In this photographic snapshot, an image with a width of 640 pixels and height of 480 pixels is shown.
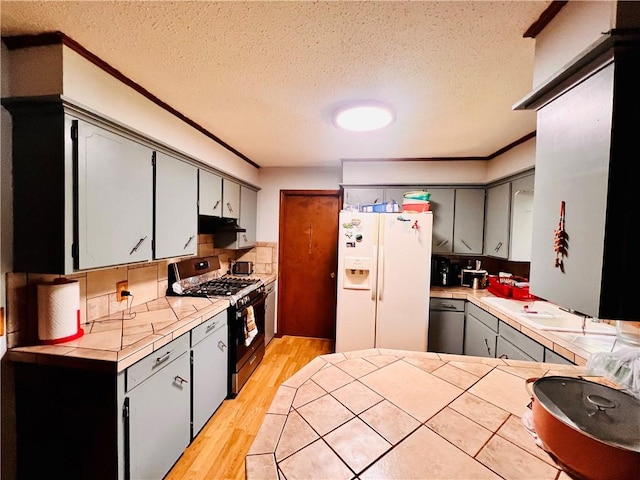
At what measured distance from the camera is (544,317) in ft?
7.15

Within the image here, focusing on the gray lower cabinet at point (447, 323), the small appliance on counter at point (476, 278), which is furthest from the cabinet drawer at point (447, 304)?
the small appliance on counter at point (476, 278)

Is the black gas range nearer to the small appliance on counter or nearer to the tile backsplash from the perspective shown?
the tile backsplash

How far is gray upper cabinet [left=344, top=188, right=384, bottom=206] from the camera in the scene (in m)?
3.24

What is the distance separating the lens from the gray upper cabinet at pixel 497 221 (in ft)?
9.06

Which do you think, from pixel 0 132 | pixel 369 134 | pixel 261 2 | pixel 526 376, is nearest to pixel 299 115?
pixel 369 134

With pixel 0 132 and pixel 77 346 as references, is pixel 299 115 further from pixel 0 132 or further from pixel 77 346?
pixel 77 346

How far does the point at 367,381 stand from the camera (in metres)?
1.15

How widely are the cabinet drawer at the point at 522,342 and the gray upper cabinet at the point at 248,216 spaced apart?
2.73m

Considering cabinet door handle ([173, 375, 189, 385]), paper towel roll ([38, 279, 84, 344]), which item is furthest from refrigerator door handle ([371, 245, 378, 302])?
paper towel roll ([38, 279, 84, 344])

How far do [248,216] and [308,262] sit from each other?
3.26 feet

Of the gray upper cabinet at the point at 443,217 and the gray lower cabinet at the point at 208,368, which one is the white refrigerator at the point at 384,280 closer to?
the gray upper cabinet at the point at 443,217

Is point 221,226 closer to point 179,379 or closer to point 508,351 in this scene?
point 179,379

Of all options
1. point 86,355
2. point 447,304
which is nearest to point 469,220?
point 447,304

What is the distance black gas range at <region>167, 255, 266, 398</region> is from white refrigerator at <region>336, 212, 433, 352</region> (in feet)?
2.87
